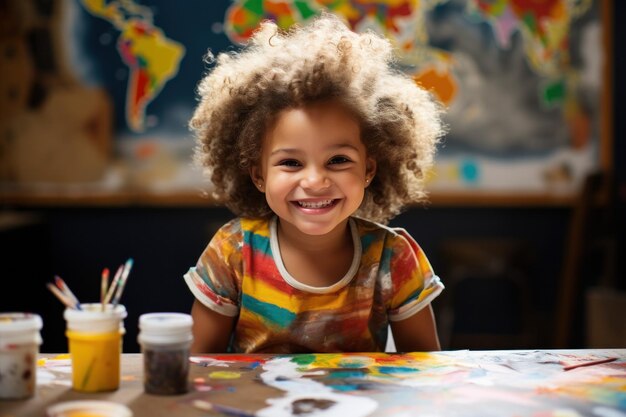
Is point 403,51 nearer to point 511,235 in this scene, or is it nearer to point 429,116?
point 511,235

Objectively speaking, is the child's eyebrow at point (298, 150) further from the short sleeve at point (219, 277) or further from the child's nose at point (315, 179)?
the short sleeve at point (219, 277)

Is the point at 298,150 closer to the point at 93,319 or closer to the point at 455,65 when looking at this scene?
the point at 93,319

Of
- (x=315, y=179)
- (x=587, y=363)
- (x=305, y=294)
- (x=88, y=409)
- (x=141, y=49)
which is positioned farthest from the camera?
(x=141, y=49)

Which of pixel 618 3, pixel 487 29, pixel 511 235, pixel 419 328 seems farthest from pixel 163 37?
pixel 419 328

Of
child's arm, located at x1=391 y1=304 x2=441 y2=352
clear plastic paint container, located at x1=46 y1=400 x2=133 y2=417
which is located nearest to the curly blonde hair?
child's arm, located at x1=391 y1=304 x2=441 y2=352

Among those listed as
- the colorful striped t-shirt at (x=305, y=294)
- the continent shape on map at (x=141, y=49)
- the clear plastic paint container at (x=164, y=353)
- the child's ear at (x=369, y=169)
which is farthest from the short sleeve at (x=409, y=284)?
the continent shape on map at (x=141, y=49)

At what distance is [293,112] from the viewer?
1.44 meters

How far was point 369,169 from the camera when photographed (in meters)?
1.57

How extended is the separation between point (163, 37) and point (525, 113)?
169cm

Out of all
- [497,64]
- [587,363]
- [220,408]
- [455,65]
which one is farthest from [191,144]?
[220,408]

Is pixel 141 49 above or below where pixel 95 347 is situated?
above

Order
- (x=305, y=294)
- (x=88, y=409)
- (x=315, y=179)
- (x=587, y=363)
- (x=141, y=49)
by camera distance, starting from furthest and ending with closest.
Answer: (x=141, y=49) → (x=305, y=294) → (x=315, y=179) → (x=587, y=363) → (x=88, y=409)

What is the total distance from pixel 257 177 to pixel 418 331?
41cm

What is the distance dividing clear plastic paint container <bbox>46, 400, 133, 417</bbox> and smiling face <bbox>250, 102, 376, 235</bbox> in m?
0.51
